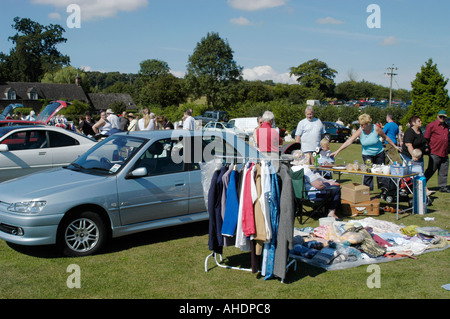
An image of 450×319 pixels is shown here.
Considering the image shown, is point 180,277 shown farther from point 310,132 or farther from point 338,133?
point 338,133

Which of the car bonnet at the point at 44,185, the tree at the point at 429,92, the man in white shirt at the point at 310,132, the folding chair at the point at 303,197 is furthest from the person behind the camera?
the tree at the point at 429,92

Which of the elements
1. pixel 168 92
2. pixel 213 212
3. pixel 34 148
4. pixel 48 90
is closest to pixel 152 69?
pixel 168 92

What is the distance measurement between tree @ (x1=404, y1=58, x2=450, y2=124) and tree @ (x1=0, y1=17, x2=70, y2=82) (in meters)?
86.7

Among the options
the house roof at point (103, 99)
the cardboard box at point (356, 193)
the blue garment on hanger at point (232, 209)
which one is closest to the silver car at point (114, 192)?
the blue garment on hanger at point (232, 209)

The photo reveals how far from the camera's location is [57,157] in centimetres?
923

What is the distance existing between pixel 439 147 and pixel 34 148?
9.68 meters

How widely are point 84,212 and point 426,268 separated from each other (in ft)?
15.1

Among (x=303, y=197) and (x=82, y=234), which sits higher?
(x=303, y=197)

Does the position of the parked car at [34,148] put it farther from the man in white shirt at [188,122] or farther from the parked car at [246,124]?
the parked car at [246,124]

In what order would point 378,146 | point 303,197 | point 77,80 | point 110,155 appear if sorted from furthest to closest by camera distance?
1. point 77,80
2. point 378,146
3. point 303,197
4. point 110,155

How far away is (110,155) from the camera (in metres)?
6.29

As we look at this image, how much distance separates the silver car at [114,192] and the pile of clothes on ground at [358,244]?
1.69 metres

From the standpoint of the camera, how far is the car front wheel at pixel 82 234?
5.32 metres

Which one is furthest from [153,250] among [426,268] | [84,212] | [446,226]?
[446,226]
